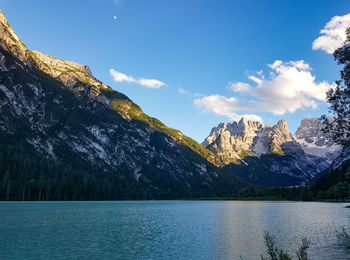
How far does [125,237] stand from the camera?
169ft

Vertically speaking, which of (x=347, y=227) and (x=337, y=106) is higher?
(x=337, y=106)

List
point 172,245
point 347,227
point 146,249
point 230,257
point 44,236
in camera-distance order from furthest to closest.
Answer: point 347,227 < point 44,236 < point 172,245 < point 146,249 < point 230,257

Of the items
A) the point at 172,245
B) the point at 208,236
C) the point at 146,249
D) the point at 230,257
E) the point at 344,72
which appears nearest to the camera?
the point at 344,72

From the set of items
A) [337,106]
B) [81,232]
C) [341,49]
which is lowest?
[81,232]

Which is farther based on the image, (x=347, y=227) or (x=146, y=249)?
(x=347, y=227)

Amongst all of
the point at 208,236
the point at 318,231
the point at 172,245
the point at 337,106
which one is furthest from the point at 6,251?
the point at 318,231

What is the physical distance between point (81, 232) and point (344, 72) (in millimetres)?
50283

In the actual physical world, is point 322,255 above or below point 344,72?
below

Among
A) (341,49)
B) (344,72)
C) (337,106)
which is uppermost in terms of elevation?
(341,49)

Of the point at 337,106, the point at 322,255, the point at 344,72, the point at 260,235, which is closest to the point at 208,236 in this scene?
the point at 260,235

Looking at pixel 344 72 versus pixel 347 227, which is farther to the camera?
pixel 347 227

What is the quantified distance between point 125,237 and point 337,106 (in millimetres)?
38887

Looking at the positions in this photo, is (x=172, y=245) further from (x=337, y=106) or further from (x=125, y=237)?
(x=337, y=106)

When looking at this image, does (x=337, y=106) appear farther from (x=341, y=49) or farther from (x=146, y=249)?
(x=146, y=249)
